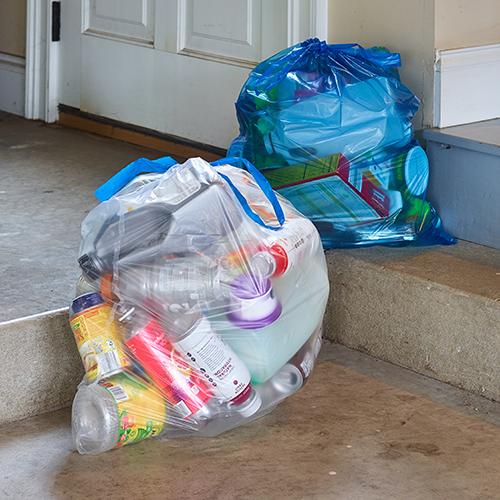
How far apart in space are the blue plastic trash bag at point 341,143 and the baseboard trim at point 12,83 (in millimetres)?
1328

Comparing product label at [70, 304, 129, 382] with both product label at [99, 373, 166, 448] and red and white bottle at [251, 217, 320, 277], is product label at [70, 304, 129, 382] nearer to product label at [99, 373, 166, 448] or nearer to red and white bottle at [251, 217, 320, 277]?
product label at [99, 373, 166, 448]

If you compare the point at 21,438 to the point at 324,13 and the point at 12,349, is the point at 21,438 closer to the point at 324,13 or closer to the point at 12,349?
the point at 12,349

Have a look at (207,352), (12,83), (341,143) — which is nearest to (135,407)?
(207,352)

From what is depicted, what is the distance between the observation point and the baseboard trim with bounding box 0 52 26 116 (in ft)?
10.7

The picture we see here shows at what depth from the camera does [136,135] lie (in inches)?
115

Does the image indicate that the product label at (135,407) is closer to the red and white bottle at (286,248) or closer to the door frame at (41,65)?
the red and white bottle at (286,248)

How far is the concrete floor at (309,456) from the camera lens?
159cm

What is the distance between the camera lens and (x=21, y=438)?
Answer: 176cm

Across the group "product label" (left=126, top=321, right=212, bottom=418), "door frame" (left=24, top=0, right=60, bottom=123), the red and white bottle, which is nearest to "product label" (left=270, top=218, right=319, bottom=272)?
the red and white bottle

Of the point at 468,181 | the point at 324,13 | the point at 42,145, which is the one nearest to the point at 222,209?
the point at 468,181

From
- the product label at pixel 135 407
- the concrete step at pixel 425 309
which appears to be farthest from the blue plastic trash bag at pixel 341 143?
the product label at pixel 135 407

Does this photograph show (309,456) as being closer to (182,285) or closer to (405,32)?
(182,285)

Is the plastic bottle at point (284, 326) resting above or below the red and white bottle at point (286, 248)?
below

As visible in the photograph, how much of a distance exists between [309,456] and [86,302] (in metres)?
0.42
